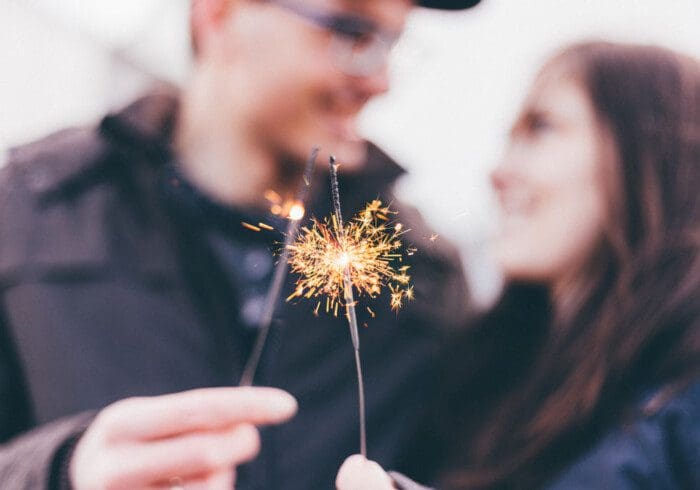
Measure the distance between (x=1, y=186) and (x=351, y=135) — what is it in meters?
0.25

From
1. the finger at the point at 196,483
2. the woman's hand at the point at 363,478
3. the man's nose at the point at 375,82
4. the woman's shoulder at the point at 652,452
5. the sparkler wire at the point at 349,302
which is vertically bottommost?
the woman's shoulder at the point at 652,452

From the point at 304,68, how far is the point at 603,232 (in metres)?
0.21

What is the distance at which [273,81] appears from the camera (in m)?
Answer: 0.35

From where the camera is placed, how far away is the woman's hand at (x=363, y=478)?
21 centimetres

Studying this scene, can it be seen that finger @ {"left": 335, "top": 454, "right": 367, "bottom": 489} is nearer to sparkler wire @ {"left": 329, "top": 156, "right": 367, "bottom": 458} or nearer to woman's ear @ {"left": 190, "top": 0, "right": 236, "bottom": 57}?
sparkler wire @ {"left": 329, "top": 156, "right": 367, "bottom": 458}

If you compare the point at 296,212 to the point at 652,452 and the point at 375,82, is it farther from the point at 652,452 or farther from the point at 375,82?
the point at 652,452

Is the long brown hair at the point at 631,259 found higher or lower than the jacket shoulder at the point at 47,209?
lower

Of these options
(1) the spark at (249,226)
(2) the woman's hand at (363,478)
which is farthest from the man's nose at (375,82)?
(2) the woman's hand at (363,478)

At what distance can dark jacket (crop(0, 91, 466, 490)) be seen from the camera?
0.30 meters

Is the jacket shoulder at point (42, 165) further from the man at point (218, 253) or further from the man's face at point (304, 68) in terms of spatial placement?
the man's face at point (304, 68)

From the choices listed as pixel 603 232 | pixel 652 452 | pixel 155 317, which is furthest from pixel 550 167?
pixel 155 317

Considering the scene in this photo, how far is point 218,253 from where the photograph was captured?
346 mm

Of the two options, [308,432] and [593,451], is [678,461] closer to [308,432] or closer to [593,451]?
[593,451]

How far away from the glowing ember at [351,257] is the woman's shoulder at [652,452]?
0.44 feet
